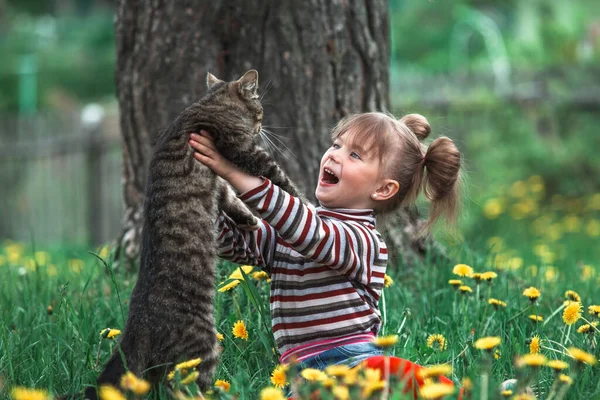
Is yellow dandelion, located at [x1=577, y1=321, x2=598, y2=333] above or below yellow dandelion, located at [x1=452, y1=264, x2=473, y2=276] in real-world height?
below

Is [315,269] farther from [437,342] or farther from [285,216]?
[437,342]

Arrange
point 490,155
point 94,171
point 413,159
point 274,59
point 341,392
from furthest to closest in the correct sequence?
point 490,155, point 94,171, point 274,59, point 413,159, point 341,392

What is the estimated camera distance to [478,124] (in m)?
9.27

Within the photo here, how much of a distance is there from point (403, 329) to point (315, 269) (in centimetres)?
65

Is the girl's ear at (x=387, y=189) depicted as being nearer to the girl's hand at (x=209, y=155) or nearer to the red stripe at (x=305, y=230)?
the red stripe at (x=305, y=230)

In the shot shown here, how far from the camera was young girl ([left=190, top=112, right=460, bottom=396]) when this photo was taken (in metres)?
2.41

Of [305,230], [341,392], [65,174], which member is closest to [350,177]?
[305,230]

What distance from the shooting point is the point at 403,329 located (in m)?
3.02

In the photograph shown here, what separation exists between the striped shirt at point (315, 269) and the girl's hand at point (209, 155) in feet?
0.39

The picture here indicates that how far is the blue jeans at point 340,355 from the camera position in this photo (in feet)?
8.23

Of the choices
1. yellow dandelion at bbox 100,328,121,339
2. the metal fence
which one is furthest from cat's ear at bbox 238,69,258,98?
the metal fence

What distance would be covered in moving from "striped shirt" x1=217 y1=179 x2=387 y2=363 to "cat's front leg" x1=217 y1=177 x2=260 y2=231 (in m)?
0.04

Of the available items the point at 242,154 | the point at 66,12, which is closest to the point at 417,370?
the point at 242,154

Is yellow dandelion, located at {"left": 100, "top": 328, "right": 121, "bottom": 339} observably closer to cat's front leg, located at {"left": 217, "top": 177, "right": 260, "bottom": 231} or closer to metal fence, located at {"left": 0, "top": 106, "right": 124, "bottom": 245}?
cat's front leg, located at {"left": 217, "top": 177, "right": 260, "bottom": 231}
